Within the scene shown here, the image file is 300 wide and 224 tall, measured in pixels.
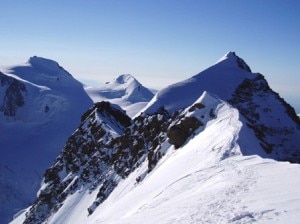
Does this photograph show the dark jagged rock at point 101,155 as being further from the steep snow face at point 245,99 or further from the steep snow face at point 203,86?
the steep snow face at point 245,99

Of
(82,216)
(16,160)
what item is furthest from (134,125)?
(16,160)

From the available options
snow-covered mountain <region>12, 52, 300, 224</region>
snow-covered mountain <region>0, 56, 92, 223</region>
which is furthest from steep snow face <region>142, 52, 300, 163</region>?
snow-covered mountain <region>0, 56, 92, 223</region>

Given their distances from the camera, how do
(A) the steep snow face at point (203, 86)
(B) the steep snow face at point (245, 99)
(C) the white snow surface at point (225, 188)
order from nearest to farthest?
(C) the white snow surface at point (225, 188) → (B) the steep snow face at point (245, 99) → (A) the steep snow face at point (203, 86)

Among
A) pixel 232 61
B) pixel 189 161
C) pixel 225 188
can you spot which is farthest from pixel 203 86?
pixel 225 188

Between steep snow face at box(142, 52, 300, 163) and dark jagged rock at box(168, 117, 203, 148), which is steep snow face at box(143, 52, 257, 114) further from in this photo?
dark jagged rock at box(168, 117, 203, 148)

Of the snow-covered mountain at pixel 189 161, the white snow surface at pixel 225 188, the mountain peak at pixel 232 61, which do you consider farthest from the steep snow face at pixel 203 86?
the white snow surface at pixel 225 188

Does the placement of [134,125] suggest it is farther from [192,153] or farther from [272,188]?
[272,188]

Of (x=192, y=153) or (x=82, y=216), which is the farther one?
(x=82, y=216)
